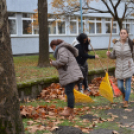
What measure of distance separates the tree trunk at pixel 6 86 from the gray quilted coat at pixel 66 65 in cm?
170

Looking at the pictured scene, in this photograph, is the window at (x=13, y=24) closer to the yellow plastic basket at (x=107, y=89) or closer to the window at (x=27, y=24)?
the window at (x=27, y=24)

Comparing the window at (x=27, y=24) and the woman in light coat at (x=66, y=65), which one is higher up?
the window at (x=27, y=24)

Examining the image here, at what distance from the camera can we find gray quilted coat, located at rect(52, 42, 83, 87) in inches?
192

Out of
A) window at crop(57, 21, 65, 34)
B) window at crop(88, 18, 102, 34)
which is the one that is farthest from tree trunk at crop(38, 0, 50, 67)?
window at crop(88, 18, 102, 34)

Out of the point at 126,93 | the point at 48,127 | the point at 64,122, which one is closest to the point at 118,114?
the point at 126,93

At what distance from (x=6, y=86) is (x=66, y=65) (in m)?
1.91

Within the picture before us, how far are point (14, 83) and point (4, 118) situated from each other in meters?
0.41

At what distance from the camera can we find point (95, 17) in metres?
27.6

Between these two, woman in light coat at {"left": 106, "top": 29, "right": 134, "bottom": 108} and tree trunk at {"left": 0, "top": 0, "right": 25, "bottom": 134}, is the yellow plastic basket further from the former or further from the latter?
tree trunk at {"left": 0, "top": 0, "right": 25, "bottom": 134}

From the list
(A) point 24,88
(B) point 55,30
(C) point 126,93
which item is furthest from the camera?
(B) point 55,30

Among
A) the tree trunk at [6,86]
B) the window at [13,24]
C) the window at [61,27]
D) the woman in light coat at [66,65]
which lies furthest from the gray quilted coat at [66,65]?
the window at [61,27]

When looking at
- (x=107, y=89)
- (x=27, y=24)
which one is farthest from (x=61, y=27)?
(x=107, y=89)

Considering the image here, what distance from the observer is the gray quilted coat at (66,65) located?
4872 mm

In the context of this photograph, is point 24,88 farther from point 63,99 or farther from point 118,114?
point 118,114
